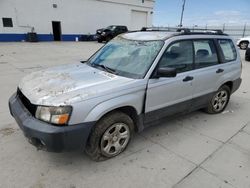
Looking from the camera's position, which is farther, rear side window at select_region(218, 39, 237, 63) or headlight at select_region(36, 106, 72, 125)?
rear side window at select_region(218, 39, 237, 63)

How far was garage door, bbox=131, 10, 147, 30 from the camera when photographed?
28828 millimetres

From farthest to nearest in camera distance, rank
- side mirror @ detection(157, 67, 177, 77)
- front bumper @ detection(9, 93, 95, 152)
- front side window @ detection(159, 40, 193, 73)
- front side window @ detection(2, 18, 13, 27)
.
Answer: front side window @ detection(2, 18, 13, 27)
front side window @ detection(159, 40, 193, 73)
side mirror @ detection(157, 67, 177, 77)
front bumper @ detection(9, 93, 95, 152)

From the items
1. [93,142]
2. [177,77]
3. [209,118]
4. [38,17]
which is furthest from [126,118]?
[38,17]

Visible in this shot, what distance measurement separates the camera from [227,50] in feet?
13.9

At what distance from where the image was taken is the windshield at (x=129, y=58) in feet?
9.51

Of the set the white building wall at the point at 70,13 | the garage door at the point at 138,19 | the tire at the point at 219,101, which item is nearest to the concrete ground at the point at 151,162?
the tire at the point at 219,101

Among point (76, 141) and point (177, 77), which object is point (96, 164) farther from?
point (177, 77)

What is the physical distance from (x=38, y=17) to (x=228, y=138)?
2206 centimetres

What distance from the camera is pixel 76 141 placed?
2316 mm

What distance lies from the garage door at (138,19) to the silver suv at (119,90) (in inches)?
1041

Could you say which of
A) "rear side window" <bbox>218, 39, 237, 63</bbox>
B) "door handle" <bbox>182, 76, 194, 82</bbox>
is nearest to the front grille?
"door handle" <bbox>182, 76, 194, 82</bbox>

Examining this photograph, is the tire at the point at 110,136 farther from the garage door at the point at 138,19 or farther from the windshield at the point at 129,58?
the garage door at the point at 138,19

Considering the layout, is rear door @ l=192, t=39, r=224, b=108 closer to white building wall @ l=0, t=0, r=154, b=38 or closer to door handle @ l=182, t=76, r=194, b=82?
door handle @ l=182, t=76, r=194, b=82

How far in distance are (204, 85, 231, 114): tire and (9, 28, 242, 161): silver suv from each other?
76mm
